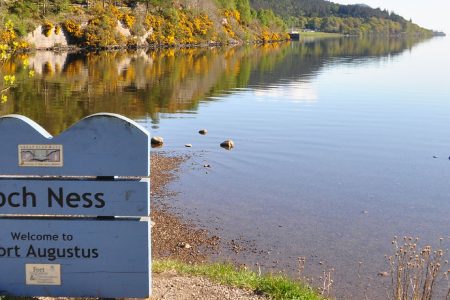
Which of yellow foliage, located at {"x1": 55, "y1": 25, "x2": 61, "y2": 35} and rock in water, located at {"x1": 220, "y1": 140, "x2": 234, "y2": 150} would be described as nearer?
rock in water, located at {"x1": 220, "y1": 140, "x2": 234, "y2": 150}

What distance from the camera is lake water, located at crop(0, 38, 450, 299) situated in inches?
574

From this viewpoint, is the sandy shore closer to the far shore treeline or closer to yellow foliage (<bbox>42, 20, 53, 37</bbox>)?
the far shore treeline

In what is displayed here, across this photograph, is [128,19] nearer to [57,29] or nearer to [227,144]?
[57,29]

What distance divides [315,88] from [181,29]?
2928 inches

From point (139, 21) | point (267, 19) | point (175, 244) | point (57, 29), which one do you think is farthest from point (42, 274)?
point (267, 19)

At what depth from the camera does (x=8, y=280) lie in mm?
5969

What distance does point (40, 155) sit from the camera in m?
5.80

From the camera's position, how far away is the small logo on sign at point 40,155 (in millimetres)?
5797

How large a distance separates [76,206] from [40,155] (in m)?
0.60

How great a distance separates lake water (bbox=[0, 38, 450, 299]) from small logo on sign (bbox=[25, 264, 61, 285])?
6.70m

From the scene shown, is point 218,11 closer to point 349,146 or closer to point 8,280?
point 349,146

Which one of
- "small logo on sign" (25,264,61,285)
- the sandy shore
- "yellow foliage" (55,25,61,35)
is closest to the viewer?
"small logo on sign" (25,264,61,285)

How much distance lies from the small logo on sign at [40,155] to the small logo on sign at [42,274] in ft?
3.28

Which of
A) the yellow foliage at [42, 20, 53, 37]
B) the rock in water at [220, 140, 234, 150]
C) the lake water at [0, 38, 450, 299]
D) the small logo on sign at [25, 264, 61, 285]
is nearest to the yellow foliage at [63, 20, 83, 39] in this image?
the yellow foliage at [42, 20, 53, 37]
